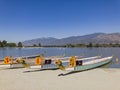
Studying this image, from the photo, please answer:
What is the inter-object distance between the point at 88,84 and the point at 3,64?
43.8 feet

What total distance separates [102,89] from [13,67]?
45.5 ft

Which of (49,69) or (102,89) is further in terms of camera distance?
(49,69)

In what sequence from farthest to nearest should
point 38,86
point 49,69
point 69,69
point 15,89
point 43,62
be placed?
point 43,62
point 49,69
point 69,69
point 38,86
point 15,89

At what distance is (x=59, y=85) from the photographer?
542 inches

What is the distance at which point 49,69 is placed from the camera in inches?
869

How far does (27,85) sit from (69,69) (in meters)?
6.88

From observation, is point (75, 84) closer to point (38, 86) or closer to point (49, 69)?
point (38, 86)

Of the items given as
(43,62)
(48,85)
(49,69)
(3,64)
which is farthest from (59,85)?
(3,64)

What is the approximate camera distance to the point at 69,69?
64.3 feet

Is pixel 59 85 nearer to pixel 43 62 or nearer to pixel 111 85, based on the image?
pixel 111 85

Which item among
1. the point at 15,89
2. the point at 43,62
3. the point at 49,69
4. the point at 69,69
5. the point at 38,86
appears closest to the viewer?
the point at 15,89

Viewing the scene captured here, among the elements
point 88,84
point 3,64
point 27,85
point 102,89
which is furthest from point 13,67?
point 102,89

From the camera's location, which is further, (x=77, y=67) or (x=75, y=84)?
(x=77, y=67)

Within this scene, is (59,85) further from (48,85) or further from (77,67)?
(77,67)
